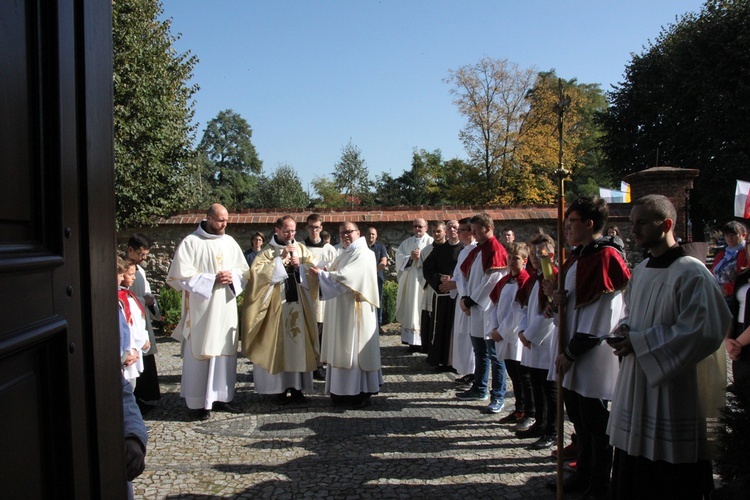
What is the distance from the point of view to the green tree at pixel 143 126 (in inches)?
474

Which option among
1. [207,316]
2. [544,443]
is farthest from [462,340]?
[207,316]

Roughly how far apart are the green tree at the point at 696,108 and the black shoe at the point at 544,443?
21.3 metres

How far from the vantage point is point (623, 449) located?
3143 mm

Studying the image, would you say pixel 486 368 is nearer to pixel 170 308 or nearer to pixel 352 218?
pixel 352 218

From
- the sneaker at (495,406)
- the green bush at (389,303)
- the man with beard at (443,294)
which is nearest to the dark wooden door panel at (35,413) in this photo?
the sneaker at (495,406)

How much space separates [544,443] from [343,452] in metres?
1.72

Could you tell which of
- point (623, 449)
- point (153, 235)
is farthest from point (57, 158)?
point (153, 235)

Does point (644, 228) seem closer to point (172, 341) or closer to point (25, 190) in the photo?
point (25, 190)

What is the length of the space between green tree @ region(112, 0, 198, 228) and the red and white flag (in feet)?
37.4

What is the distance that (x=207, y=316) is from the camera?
6.30 meters

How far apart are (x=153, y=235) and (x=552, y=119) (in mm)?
18313

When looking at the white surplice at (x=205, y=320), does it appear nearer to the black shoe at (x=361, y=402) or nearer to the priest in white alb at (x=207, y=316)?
the priest in white alb at (x=207, y=316)

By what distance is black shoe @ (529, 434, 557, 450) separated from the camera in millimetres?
4930

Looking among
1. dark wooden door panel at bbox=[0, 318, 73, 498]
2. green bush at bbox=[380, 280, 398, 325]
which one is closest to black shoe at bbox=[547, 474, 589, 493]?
dark wooden door panel at bbox=[0, 318, 73, 498]
